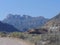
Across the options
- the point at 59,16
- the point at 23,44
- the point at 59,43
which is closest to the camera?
the point at 23,44

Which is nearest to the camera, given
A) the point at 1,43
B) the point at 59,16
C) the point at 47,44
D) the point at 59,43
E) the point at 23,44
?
the point at 23,44

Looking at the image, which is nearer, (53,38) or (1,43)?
(1,43)

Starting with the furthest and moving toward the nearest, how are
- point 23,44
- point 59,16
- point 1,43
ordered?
point 59,16, point 1,43, point 23,44

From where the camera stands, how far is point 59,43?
685 inches

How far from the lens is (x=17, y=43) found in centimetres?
1548

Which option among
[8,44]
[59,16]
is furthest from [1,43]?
[59,16]

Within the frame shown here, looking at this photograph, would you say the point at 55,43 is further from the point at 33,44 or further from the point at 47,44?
the point at 33,44

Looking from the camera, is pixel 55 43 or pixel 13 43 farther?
pixel 55 43

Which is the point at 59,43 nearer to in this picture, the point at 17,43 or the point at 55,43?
the point at 55,43

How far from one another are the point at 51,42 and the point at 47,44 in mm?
601

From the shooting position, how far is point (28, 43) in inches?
603

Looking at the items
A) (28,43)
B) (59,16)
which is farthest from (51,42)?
(59,16)

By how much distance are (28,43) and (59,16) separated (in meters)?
114

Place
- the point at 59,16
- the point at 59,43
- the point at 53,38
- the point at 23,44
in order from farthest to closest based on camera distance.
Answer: the point at 59,16
the point at 53,38
the point at 59,43
the point at 23,44
